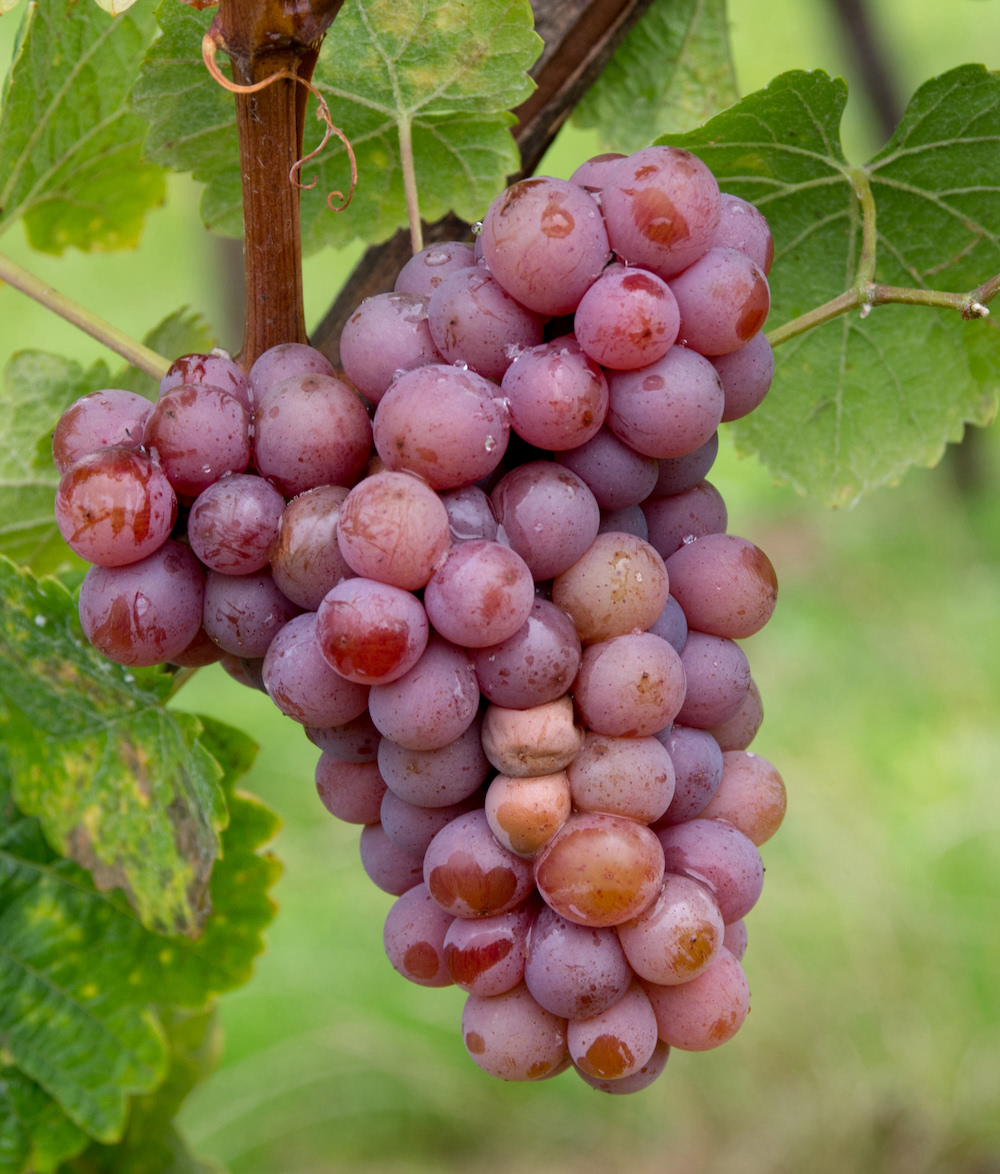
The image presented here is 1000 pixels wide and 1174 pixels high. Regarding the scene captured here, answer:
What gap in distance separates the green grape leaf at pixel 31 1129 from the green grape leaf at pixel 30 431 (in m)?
0.38

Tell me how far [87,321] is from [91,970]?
1.46 feet

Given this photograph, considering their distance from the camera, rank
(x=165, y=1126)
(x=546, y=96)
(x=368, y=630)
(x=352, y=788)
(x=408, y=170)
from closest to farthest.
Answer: (x=368, y=630) → (x=352, y=788) → (x=408, y=170) → (x=546, y=96) → (x=165, y=1126)

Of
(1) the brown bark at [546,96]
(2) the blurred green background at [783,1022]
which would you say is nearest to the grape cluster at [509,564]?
(1) the brown bark at [546,96]

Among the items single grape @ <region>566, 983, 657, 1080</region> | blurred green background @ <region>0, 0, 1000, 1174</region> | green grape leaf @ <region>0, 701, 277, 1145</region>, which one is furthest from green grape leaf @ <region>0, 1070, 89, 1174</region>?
blurred green background @ <region>0, 0, 1000, 1174</region>

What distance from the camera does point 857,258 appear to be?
0.73 m

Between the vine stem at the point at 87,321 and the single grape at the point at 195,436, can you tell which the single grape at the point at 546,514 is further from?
the vine stem at the point at 87,321

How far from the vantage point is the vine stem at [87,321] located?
22.2 inches

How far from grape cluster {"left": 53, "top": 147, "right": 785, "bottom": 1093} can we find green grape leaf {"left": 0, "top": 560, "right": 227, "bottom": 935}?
0.17m

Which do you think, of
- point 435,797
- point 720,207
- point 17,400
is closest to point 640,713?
point 435,797

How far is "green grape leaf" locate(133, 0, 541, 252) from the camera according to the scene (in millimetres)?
592

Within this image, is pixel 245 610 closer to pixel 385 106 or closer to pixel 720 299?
pixel 720 299

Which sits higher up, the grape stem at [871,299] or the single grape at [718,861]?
the grape stem at [871,299]

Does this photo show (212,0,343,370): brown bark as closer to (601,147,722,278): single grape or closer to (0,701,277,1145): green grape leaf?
(601,147,722,278): single grape

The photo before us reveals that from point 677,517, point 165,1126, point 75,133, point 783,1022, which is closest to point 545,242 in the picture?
point 677,517
